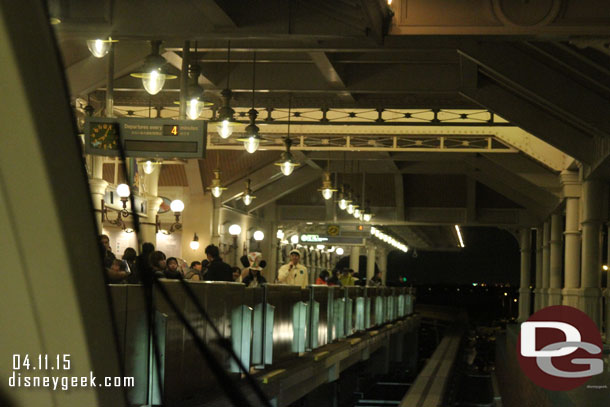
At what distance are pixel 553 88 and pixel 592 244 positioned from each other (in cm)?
464

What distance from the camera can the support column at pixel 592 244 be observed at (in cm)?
1880

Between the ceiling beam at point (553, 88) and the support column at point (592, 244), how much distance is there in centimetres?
317

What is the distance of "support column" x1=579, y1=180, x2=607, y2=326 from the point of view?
740 inches

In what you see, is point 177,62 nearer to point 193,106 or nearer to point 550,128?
point 193,106

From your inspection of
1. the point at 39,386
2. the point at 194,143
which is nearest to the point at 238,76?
the point at 194,143

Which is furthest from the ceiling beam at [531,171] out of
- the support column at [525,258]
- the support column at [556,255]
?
the support column at [525,258]

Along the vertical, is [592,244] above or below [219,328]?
above

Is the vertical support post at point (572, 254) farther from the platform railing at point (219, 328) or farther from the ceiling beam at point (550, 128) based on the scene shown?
the platform railing at point (219, 328)

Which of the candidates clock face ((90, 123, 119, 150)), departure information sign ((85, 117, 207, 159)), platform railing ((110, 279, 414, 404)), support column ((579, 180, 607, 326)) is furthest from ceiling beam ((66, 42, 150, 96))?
support column ((579, 180, 607, 326))

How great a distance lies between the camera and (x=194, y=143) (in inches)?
499

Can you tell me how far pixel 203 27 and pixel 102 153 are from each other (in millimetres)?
2013

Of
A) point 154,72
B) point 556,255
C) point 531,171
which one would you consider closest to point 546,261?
point 556,255

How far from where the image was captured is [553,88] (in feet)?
51.1

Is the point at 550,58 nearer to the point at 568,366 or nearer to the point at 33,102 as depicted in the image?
the point at 568,366
